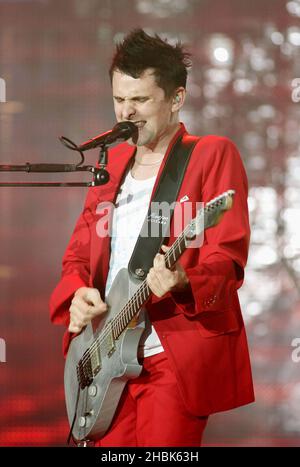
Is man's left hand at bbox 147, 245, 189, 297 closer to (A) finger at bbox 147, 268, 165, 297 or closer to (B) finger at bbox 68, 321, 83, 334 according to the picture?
(A) finger at bbox 147, 268, 165, 297

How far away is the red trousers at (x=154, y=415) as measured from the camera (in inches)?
86.0

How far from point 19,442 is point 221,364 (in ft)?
4.27

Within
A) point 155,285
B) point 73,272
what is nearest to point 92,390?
point 73,272

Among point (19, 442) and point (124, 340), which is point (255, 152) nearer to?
point (124, 340)

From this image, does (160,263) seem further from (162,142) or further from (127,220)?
(162,142)

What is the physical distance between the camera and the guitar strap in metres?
2.28

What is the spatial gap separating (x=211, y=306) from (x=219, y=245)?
177 mm

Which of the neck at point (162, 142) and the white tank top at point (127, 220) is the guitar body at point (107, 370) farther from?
the neck at point (162, 142)

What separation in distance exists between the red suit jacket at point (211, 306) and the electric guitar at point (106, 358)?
7 cm

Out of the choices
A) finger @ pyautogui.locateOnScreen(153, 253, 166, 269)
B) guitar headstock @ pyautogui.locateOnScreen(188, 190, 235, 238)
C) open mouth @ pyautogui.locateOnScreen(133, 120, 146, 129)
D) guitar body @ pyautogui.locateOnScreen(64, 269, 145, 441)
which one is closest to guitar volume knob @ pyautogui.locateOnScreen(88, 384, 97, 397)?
guitar body @ pyautogui.locateOnScreen(64, 269, 145, 441)

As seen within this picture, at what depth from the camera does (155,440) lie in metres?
2.21

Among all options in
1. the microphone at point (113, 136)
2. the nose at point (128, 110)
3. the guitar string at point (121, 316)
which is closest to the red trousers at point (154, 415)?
the guitar string at point (121, 316)

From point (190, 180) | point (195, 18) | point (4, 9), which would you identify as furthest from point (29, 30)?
point (190, 180)

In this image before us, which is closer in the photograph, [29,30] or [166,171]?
[166,171]
